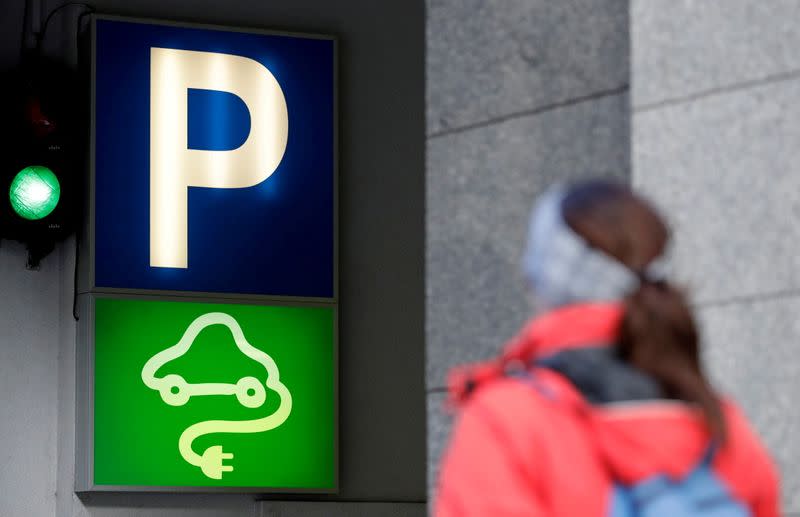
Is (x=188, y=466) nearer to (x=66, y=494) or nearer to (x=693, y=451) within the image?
(x=66, y=494)

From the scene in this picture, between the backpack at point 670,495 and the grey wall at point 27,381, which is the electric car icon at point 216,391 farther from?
the backpack at point 670,495

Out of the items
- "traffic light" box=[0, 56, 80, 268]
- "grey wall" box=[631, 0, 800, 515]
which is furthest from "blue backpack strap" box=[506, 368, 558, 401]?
"traffic light" box=[0, 56, 80, 268]

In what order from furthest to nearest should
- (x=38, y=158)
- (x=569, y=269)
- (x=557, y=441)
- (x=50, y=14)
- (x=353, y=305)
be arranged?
(x=353, y=305) < (x=50, y=14) < (x=38, y=158) < (x=569, y=269) < (x=557, y=441)

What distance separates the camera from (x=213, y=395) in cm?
1005

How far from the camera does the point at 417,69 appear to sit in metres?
11.0

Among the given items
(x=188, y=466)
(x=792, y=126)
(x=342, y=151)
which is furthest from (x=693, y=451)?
(x=342, y=151)

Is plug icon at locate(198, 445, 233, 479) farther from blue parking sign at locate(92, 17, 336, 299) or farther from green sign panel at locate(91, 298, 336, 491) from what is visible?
blue parking sign at locate(92, 17, 336, 299)

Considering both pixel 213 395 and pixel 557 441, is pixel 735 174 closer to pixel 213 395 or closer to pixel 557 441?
pixel 557 441

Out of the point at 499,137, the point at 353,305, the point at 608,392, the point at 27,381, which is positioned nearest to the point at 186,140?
the point at 353,305

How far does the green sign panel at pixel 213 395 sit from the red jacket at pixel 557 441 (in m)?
7.27

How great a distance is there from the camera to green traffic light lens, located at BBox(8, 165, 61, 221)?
30.6 ft

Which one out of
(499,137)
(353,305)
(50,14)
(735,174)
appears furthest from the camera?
(353,305)

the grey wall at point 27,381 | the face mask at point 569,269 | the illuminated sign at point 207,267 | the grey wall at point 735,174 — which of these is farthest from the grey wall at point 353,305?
the face mask at point 569,269

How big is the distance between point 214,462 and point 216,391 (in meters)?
0.41
